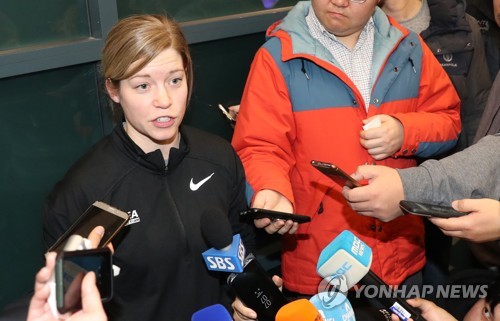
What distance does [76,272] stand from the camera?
142 cm

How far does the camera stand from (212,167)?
2322 millimetres

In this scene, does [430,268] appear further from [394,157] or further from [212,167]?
[212,167]

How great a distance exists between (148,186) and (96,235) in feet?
1.60

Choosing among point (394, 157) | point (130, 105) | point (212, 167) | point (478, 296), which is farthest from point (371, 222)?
point (130, 105)

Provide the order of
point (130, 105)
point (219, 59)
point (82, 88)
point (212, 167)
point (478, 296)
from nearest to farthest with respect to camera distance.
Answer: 1. point (130, 105)
2. point (212, 167)
3. point (478, 296)
4. point (82, 88)
5. point (219, 59)

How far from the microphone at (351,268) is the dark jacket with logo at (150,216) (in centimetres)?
51

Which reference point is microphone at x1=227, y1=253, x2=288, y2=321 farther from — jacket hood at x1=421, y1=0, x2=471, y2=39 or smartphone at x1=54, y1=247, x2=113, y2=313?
jacket hood at x1=421, y1=0, x2=471, y2=39

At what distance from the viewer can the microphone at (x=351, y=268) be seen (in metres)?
1.83

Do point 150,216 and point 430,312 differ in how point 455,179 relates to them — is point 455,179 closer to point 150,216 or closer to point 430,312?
point 430,312

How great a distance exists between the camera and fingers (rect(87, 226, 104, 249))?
1.66 m

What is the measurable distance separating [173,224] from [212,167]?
276 mm

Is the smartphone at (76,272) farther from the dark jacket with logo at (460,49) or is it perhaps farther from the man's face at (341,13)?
the dark jacket with logo at (460,49)

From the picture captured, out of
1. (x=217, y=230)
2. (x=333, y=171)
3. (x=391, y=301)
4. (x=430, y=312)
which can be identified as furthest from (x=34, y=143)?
(x=430, y=312)

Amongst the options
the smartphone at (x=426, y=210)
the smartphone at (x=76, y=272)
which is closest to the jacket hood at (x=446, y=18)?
the smartphone at (x=426, y=210)
